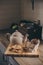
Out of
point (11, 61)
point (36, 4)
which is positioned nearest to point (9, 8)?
point (36, 4)

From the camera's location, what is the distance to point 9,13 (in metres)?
6.71

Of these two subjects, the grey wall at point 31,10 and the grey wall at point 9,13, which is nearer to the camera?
the grey wall at point 31,10

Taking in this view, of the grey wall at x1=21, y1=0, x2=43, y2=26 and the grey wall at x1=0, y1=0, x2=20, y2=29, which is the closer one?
the grey wall at x1=21, y1=0, x2=43, y2=26

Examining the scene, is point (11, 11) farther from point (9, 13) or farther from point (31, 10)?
point (31, 10)

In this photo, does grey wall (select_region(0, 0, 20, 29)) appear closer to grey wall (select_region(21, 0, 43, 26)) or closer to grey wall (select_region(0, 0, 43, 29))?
grey wall (select_region(0, 0, 43, 29))

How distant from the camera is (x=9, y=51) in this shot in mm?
2828

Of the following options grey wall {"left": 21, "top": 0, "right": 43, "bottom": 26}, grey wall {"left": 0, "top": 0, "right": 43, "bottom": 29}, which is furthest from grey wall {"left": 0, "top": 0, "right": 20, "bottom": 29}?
grey wall {"left": 21, "top": 0, "right": 43, "bottom": 26}

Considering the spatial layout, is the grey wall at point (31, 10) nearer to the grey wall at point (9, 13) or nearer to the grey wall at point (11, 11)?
the grey wall at point (11, 11)

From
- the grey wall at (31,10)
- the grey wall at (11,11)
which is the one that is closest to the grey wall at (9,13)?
the grey wall at (11,11)

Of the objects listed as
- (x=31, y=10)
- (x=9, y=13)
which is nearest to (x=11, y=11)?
(x=9, y=13)

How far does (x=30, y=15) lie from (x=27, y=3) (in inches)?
16.4

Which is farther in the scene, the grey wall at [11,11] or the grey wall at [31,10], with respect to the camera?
the grey wall at [11,11]

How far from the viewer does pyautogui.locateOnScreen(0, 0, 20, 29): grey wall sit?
6660 millimetres

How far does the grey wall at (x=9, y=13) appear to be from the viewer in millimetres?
6660
